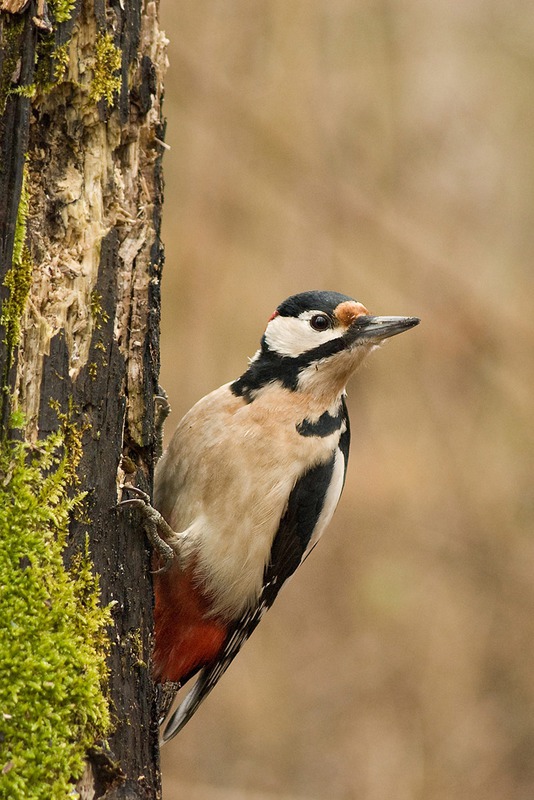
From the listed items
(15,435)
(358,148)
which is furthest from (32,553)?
(358,148)

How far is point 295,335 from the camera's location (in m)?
3.31

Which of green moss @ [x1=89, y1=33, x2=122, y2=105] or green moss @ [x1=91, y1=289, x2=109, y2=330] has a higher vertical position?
green moss @ [x1=89, y1=33, x2=122, y2=105]

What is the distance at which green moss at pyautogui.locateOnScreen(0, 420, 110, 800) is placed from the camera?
1.93 meters

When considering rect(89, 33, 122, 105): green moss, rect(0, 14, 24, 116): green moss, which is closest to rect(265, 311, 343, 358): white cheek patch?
rect(89, 33, 122, 105): green moss

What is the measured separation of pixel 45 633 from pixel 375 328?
1.57m

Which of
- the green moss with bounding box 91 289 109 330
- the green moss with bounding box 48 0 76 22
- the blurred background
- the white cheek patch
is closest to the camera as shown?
the green moss with bounding box 48 0 76 22

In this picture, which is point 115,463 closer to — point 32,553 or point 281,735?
point 32,553

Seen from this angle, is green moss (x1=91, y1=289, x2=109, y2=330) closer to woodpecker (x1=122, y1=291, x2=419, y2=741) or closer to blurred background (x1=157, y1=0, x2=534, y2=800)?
woodpecker (x1=122, y1=291, x2=419, y2=741)

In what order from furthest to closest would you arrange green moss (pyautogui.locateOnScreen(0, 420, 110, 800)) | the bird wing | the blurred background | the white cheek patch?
the blurred background < the white cheek patch < the bird wing < green moss (pyautogui.locateOnScreen(0, 420, 110, 800))

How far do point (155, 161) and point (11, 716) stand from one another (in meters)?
1.45

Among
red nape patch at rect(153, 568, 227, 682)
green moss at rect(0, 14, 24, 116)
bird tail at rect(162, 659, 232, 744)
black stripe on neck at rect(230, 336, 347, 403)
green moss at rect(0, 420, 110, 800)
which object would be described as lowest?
bird tail at rect(162, 659, 232, 744)

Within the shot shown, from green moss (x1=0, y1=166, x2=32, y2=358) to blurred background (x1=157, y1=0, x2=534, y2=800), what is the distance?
3.44 meters

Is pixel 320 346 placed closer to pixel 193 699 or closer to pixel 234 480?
pixel 234 480

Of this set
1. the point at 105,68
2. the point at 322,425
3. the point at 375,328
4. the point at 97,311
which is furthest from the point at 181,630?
the point at 105,68
